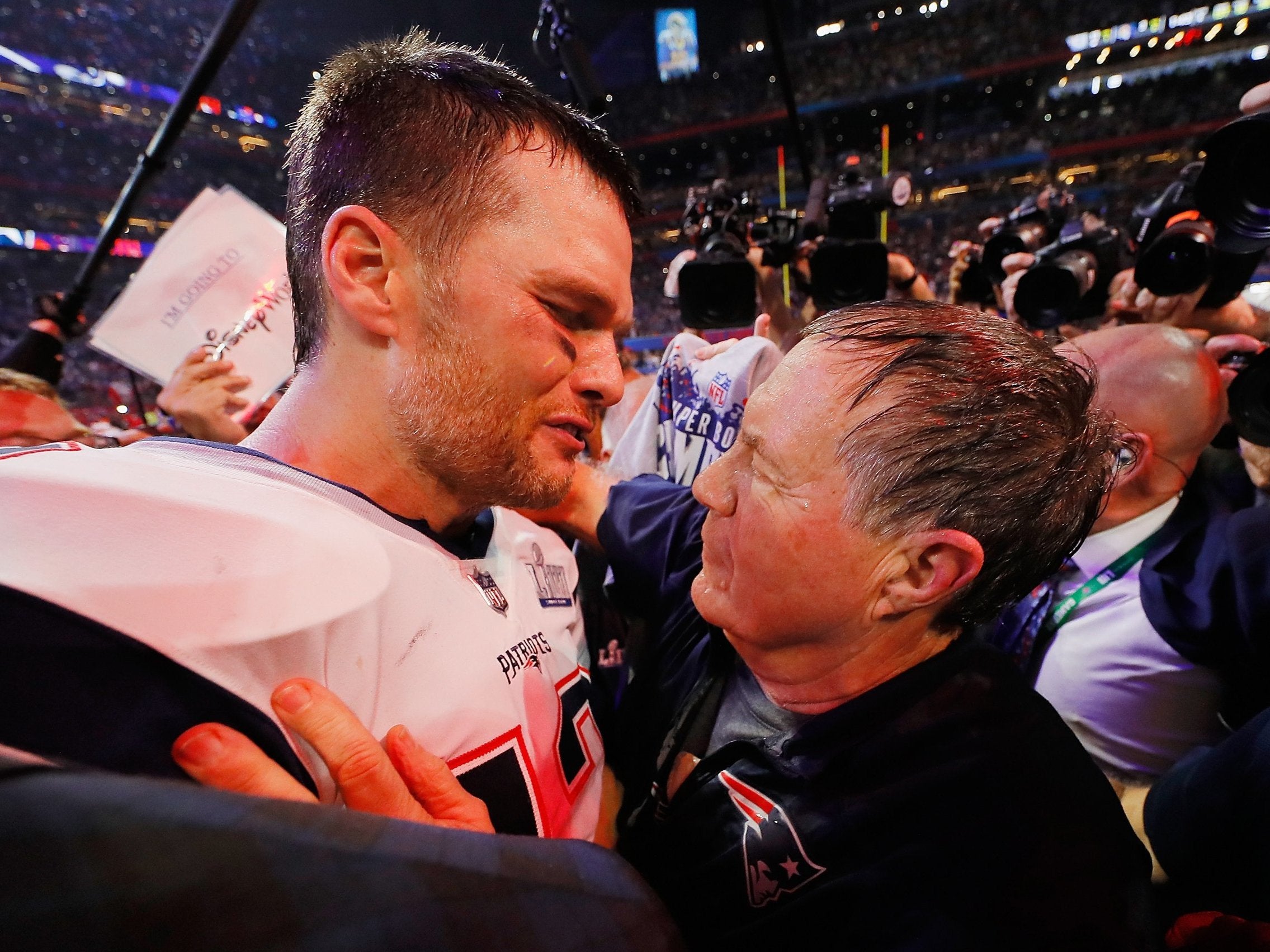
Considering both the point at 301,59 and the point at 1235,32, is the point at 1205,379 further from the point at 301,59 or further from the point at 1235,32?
the point at 301,59

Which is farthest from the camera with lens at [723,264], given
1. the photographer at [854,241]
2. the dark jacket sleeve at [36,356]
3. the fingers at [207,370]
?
the dark jacket sleeve at [36,356]

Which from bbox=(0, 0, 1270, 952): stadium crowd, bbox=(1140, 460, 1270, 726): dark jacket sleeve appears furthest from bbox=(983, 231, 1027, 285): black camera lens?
bbox=(1140, 460, 1270, 726): dark jacket sleeve

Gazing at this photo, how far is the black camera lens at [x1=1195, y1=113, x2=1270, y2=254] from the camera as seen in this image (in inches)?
61.1

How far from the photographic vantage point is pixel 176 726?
0.57 metres

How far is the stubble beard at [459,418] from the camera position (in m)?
0.96

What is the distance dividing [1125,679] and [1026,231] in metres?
2.84

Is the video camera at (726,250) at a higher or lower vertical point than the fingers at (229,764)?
higher

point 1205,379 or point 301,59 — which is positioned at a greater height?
point 301,59

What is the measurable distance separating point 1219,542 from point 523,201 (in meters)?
1.90

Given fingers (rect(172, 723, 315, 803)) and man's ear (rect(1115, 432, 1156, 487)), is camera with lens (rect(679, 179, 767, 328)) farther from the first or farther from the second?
fingers (rect(172, 723, 315, 803))

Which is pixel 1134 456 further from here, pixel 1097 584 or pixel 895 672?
pixel 895 672

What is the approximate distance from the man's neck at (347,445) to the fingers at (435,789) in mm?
446

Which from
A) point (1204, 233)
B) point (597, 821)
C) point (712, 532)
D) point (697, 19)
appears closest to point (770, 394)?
point (712, 532)

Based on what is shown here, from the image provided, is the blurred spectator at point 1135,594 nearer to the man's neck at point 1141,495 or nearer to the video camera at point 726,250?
the man's neck at point 1141,495
